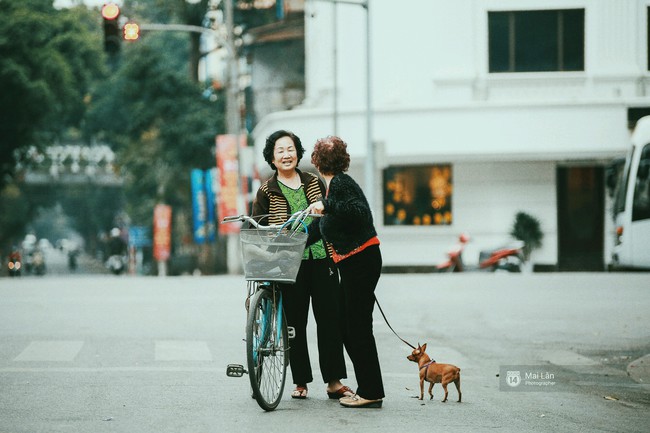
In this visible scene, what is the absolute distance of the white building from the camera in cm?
3123

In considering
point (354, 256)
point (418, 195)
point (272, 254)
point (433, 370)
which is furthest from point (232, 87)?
point (272, 254)

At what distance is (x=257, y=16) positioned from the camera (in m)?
48.3

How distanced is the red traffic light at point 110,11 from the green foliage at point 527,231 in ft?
48.4

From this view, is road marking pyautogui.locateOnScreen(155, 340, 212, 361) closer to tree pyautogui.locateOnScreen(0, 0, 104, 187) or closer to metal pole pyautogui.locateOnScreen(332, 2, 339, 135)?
metal pole pyautogui.locateOnScreen(332, 2, 339, 135)

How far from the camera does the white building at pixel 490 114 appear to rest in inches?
1230

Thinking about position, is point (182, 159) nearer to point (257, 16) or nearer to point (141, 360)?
point (257, 16)

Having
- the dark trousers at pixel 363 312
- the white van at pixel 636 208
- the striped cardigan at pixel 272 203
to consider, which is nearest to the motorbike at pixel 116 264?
the white van at pixel 636 208

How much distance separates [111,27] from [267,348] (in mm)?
14827

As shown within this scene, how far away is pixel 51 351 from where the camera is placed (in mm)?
11188

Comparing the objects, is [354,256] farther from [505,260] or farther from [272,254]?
[505,260]

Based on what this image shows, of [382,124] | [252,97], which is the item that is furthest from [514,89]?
[252,97]

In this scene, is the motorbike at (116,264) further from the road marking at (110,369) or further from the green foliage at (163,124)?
the road marking at (110,369)

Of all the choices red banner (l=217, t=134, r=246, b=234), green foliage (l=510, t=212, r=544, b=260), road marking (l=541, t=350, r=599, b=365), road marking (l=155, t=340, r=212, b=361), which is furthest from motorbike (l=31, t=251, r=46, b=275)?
road marking (l=541, t=350, r=599, b=365)

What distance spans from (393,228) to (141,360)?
74.9ft
